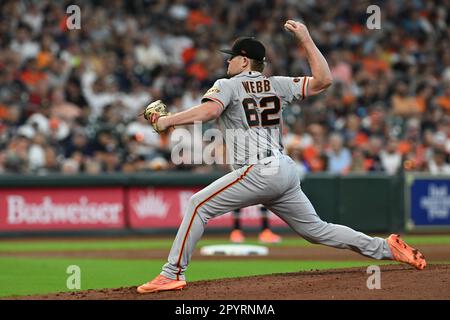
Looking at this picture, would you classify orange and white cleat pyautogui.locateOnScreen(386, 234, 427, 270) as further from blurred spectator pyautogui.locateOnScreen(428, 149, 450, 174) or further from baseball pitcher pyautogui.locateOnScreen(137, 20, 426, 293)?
blurred spectator pyautogui.locateOnScreen(428, 149, 450, 174)

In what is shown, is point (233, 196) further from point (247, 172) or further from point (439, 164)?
point (439, 164)

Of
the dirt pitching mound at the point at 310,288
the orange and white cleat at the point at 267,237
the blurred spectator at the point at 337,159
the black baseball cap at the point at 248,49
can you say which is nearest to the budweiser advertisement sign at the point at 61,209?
the orange and white cleat at the point at 267,237

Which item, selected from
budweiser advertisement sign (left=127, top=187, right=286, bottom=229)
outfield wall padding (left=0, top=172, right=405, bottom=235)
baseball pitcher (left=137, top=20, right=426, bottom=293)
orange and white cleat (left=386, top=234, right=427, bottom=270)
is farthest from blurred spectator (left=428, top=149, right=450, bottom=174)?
baseball pitcher (left=137, top=20, right=426, bottom=293)

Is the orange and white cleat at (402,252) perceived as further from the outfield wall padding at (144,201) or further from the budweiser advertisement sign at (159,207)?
the outfield wall padding at (144,201)

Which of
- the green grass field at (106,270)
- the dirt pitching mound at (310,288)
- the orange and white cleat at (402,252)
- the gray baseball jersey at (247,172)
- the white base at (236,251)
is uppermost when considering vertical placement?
the gray baseball jersey at (247,172)

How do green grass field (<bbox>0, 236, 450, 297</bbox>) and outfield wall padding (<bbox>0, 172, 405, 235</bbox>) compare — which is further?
outfield wall padding (<bbox>0, 172, 405, 235</bbox>)

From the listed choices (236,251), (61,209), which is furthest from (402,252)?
(61,209)

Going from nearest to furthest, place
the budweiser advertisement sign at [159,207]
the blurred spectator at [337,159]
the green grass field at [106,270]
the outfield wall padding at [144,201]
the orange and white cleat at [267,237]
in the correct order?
the green grass field at [106,270] → the orange and white cleat at [267,237] → the outfield wall padding at [144,201] → the budweiser advertisement sign at [159,207] → the blurred spectator at [337,159]
